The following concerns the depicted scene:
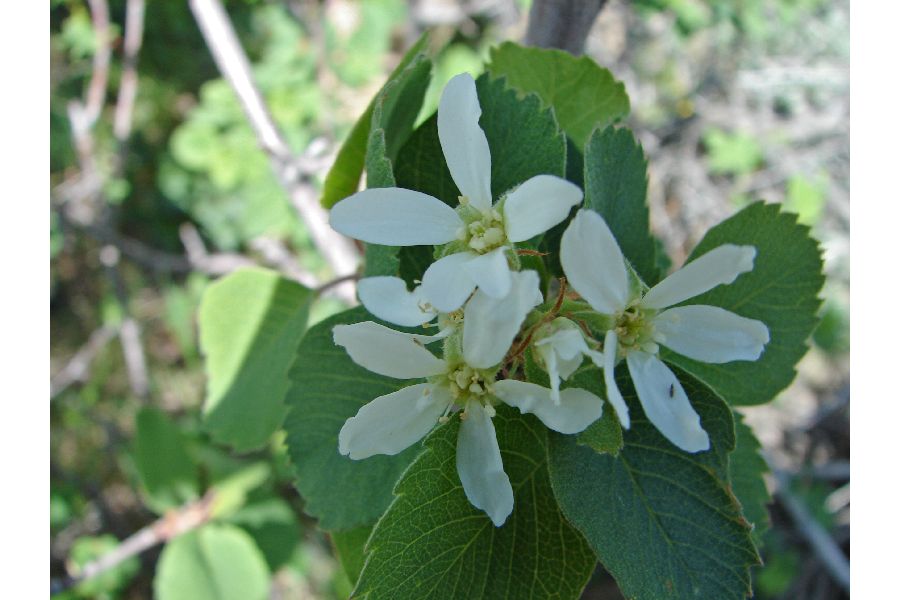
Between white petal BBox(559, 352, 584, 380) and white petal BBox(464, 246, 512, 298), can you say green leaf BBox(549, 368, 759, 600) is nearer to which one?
white petal BBox(559, 352, 584, 380)

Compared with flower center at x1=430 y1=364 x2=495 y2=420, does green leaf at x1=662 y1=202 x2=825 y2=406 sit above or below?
Answer: above

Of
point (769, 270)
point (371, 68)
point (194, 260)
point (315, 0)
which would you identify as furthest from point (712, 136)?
point (769, 270)

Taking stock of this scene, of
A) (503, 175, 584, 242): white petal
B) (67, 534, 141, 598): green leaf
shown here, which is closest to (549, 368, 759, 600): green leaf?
(503, 175, 584, 242): white petal

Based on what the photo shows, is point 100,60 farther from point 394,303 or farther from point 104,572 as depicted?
point 394,303

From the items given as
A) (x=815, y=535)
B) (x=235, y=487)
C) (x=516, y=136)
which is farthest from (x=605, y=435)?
(x=815, y=535)

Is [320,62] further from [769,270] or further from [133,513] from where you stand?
[769,270]

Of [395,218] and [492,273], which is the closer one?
[492,273]

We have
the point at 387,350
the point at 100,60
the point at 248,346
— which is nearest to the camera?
the point at 387,350
